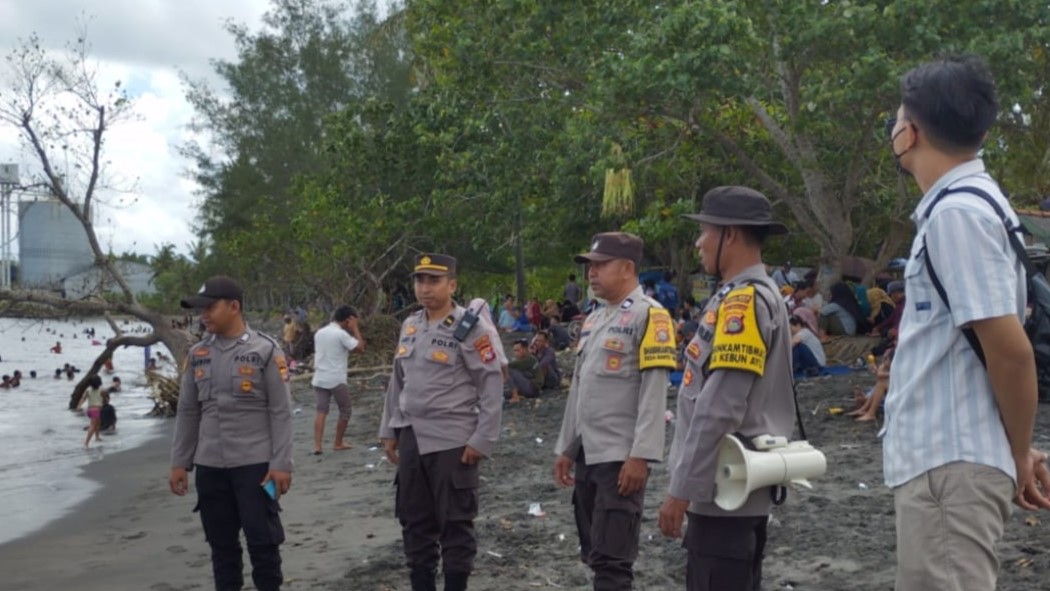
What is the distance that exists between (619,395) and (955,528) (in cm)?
256

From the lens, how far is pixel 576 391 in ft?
17.1

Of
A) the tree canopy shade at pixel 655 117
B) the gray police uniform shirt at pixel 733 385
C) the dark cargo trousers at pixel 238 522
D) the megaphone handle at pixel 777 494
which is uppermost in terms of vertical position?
the tree canopy shade at pixel 655 117

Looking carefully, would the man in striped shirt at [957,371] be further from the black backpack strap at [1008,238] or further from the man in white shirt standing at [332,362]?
the man in white shirt standing at [332,362]

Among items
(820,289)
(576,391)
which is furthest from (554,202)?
(576,391)

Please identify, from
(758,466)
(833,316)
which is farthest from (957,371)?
(833,316)

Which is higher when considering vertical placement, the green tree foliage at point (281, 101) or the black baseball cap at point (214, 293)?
the green tree foliage at point (281, 101)

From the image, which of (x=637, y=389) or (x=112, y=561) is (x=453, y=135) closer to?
(x=112, y=561)

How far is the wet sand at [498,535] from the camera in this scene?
6402 millimetres

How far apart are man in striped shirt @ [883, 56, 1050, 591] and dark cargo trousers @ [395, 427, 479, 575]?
319 cm

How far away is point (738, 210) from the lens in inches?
145

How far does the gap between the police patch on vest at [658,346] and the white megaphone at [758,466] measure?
143 cm

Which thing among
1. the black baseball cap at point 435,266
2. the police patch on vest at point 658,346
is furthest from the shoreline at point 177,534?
the police patch on vest at point 658,346

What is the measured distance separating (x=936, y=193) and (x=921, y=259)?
168 millimetres

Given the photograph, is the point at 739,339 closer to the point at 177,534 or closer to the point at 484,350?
the point at 484,350
